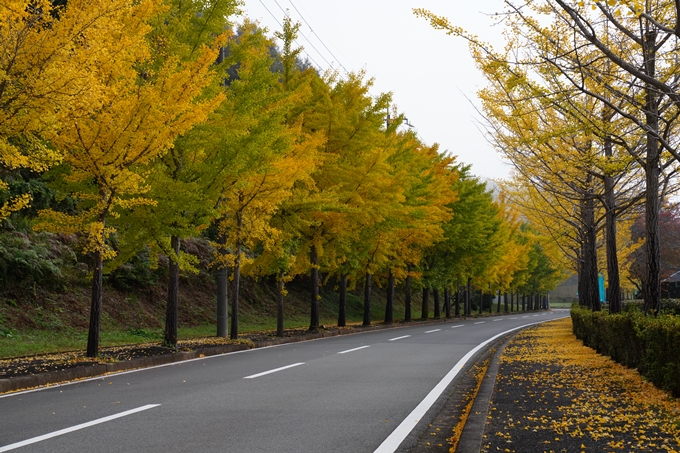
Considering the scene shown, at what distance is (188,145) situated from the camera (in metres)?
13.3

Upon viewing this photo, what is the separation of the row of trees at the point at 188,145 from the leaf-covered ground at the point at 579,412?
690cm

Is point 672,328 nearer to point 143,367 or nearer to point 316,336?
point 143,367

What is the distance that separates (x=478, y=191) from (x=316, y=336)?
67.4ft

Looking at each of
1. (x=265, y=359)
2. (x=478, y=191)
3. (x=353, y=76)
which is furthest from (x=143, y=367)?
(x=478, y=191)

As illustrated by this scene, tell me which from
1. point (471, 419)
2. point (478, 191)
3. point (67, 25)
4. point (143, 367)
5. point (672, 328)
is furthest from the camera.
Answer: point (478, 191)

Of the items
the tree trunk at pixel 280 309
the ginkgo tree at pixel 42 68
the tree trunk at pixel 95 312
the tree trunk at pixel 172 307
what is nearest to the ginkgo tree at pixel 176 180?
the tree trunk at pixel 172 307

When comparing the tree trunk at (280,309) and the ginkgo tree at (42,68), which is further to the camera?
the tree trunk at (280,309)

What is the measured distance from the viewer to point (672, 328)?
6727mm

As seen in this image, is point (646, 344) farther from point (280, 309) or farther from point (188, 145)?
point (280, 309)

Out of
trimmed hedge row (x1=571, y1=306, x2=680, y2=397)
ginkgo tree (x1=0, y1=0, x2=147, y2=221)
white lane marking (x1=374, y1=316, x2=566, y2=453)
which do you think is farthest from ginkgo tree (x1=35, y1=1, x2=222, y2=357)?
trimmed hedge row (x1=571, y1=306, x2=680, y2=397)

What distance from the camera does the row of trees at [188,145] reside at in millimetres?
8703

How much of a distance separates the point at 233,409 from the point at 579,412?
11.8 feet

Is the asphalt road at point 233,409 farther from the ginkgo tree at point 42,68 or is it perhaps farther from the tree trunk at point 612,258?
the tree trunk at point 612,258

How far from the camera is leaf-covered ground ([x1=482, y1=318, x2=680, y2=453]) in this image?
4785 millimetres
